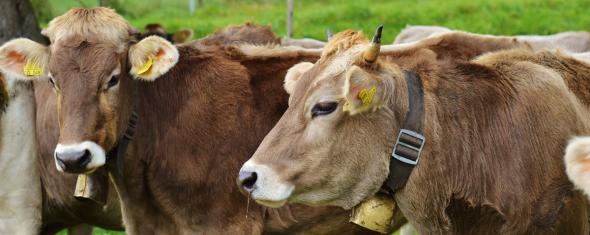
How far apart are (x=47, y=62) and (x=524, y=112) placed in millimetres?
2875

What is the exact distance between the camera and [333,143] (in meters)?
4.68

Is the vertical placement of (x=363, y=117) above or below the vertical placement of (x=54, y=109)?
above

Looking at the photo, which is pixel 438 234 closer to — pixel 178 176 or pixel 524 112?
pixel 524 112

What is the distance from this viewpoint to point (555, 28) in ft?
60.1

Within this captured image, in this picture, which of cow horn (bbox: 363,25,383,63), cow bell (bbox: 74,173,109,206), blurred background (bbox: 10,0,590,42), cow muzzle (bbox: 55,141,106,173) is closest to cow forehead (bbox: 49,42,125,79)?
cow muzzle (bbox: 55,141,106,173)

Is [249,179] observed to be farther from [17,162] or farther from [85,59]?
[17,162]

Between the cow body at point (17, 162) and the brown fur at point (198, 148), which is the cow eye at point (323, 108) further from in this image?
the cow body at point (17, 162)


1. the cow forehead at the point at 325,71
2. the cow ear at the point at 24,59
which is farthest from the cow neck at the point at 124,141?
the cow forehead at the point at 325,71

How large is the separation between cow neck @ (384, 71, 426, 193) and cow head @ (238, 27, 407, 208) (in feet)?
0.13

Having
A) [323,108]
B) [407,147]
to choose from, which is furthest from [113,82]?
[407,147]

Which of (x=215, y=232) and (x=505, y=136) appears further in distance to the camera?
(x=215, y=232)

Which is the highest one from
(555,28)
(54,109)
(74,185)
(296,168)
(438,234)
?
(296,168)

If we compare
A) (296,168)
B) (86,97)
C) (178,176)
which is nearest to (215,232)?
(178,176)

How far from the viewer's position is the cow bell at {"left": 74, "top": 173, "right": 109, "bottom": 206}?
6.22 meters
